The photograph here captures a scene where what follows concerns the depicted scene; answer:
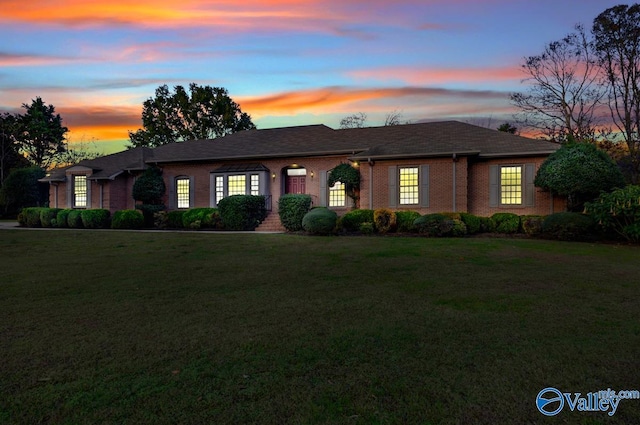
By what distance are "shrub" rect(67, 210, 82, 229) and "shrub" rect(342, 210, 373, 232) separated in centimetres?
1541

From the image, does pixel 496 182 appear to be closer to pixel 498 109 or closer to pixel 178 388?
pixel 498 109

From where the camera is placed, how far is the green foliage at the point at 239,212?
19141mm

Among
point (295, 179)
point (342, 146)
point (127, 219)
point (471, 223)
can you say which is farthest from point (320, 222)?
point (127, 219)

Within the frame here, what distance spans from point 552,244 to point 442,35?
8.76 m

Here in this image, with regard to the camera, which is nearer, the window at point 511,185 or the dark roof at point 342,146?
the dark roof at point 342,146

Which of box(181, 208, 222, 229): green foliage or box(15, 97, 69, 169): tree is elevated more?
box(15, 97, 69, 169): tree

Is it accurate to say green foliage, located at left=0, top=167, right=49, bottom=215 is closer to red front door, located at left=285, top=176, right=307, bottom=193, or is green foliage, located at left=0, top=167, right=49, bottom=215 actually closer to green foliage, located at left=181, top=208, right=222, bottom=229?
green foliage, located at left=181, top=208, right=222, bottom=229

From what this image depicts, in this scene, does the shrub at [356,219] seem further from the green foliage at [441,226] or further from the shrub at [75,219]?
the shrub at [75,219]

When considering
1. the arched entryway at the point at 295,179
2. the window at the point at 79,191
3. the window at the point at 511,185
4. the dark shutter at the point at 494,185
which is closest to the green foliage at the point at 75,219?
the window at the point at 79,191

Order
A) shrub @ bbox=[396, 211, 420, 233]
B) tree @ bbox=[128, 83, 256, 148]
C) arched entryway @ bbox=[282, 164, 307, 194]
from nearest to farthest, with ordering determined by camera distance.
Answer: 1. shrub @ bbox=[396, 211, 420, 233]
2. arched entryway @ bbox=[282, 164, 307, 194]
3. tree @ bbox=[128, 83, 256, 148]

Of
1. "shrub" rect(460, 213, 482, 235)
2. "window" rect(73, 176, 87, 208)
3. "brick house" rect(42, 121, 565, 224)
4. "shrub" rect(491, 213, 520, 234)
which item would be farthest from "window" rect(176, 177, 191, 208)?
"shrub" rect(491, 213, 520, 234)

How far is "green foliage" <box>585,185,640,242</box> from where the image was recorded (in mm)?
12312

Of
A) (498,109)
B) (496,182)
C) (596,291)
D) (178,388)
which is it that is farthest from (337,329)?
(498,109)

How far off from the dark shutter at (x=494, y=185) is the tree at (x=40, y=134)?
4907 centimetres
